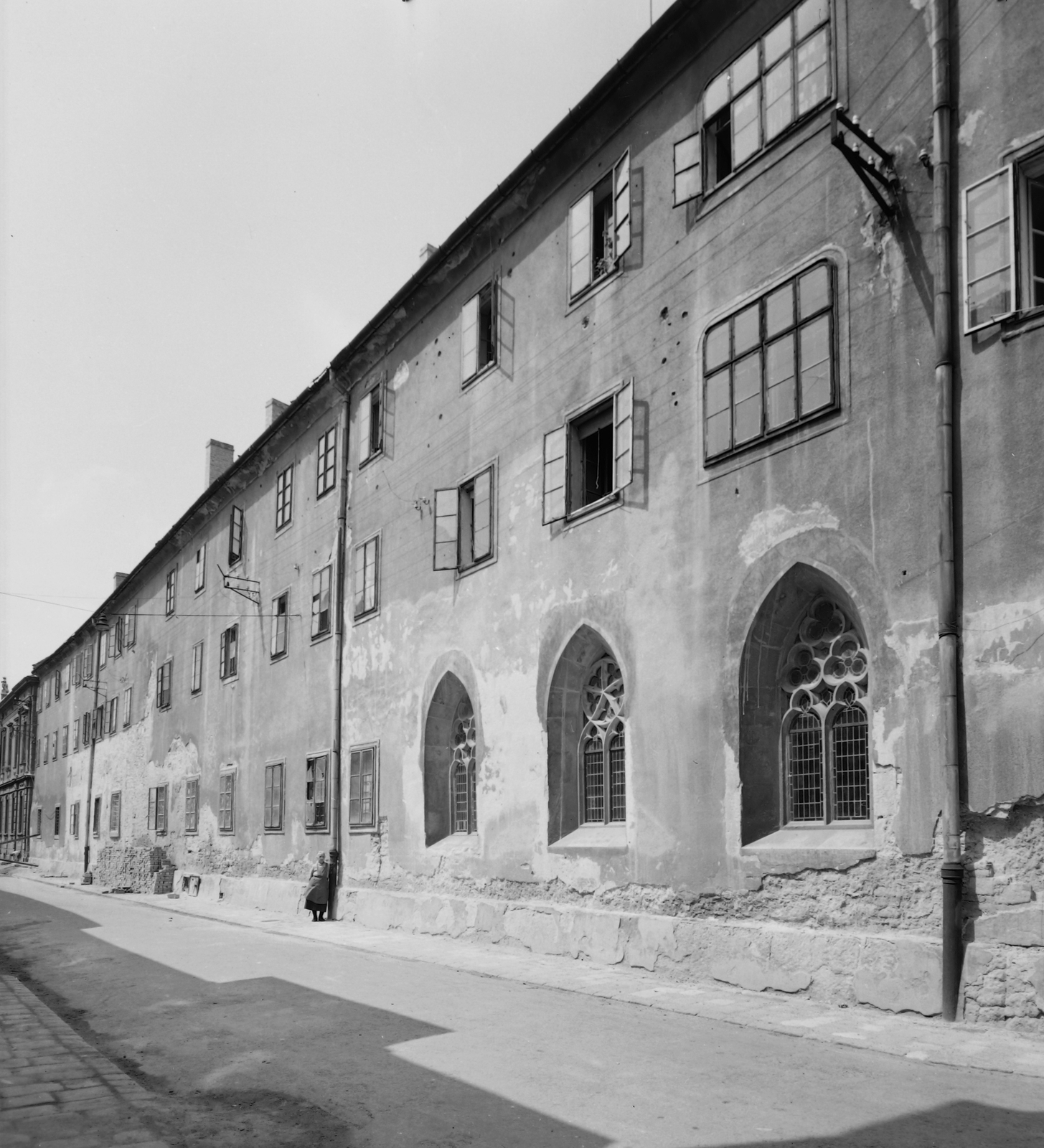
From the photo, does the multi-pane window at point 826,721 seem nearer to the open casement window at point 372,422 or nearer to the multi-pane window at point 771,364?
the multi-pane window at point 771,364

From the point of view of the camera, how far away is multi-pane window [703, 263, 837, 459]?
Answer: 10.8 metres

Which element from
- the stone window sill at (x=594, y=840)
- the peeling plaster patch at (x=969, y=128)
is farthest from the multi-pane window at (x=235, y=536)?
the peeling plaster patch at (x=969, y=128)

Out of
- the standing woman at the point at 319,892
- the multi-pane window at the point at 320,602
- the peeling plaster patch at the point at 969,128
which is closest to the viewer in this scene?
the peeling plaster patch at the point at 969,128

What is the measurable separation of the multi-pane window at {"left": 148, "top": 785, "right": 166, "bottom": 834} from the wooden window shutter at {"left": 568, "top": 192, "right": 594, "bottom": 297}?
23.6m

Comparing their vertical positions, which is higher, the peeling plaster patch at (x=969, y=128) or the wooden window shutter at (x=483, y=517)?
the peeling plaster patch at (x=969, y=128)

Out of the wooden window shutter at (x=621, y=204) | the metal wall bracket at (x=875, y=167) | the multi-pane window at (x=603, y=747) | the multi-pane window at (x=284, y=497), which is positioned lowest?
the multi-pane window at (x=603, y=747)

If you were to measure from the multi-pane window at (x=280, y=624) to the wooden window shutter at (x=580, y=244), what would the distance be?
12.2 meters

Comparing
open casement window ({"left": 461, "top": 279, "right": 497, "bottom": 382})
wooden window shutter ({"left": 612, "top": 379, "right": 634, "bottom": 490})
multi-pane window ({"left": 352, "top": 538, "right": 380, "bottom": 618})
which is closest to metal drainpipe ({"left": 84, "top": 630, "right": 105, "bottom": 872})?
multi-pane window ({"left": 352, "top": 538, "right": 380, "bottom": 618})

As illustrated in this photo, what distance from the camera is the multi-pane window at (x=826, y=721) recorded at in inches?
415

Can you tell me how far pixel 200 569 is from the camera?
3250 centimetres

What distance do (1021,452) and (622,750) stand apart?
6.43m

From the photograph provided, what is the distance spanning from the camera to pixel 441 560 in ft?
58.0

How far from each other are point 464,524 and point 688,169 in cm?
649

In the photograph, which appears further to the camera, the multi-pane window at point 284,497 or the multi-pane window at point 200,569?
the multi-pane window at point 200,569
